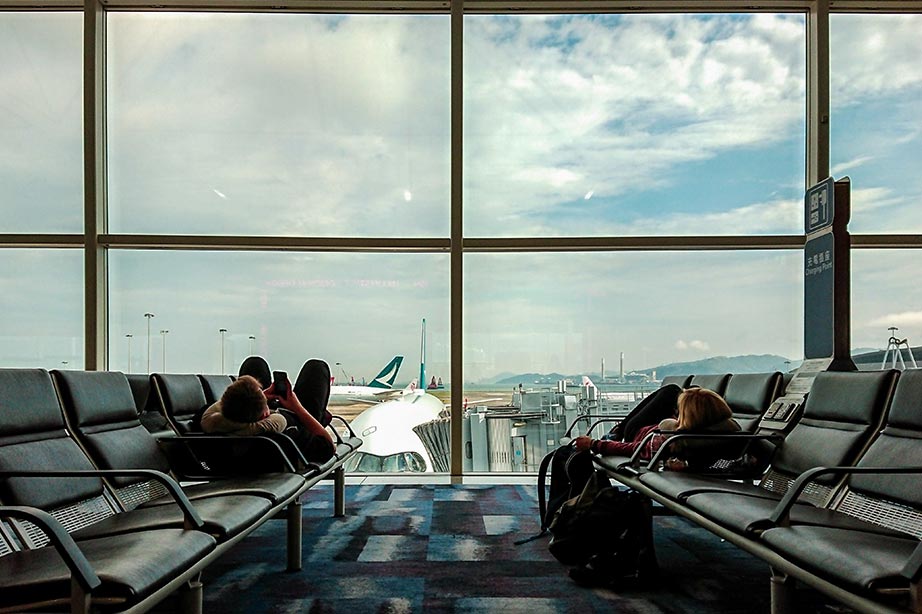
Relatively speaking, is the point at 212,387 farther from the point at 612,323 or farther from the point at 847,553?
the point at 847,553

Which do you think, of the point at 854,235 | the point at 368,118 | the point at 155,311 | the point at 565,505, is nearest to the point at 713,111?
the point at 854,235

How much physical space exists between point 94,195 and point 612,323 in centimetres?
414

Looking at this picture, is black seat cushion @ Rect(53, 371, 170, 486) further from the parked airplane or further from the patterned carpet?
the parked airplane

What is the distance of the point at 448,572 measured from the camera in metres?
3.21

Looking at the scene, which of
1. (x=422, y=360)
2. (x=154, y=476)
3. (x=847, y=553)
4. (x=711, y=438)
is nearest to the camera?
(x=847, y=553)

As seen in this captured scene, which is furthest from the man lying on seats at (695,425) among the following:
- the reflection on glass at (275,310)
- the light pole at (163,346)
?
the light pole at (163,346)

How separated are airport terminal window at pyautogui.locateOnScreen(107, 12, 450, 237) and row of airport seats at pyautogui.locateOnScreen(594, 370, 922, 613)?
3.36 m

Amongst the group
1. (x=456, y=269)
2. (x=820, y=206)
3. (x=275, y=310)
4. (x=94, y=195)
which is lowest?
(x=275, y=310)

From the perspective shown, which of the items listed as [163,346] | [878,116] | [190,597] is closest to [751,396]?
[190,597]

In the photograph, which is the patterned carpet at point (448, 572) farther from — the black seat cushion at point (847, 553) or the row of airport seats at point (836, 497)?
the black seat cushion at point (847, 553)

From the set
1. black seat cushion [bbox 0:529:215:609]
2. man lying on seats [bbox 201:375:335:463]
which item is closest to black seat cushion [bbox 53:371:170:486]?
man lying on seats [bbox 201:375:335:463]

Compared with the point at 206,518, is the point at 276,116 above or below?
above

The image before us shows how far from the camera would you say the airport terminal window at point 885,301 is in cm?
604

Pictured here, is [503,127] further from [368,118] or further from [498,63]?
[368,118]
